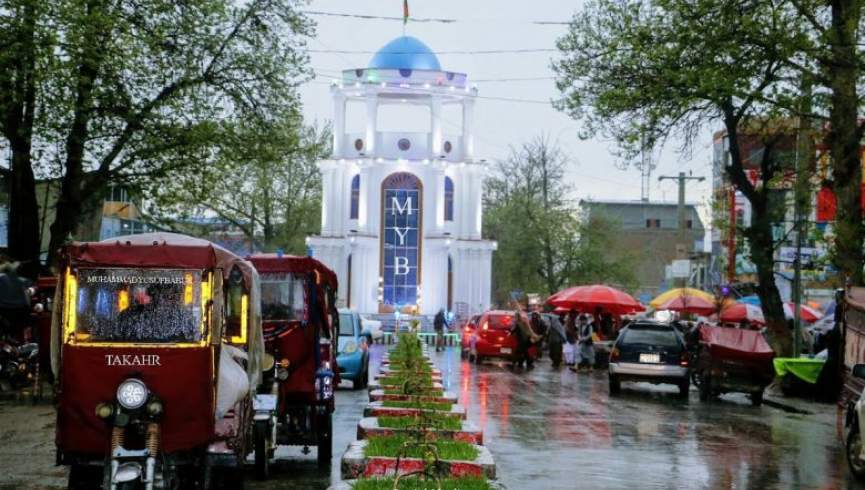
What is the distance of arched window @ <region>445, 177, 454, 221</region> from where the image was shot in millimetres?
79938

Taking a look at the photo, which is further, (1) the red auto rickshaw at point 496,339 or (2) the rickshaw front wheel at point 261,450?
(1) the red auto rickshaw at point 496,339

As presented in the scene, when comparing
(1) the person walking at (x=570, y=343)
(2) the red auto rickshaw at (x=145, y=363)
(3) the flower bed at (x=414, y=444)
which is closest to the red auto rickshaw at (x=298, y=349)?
(3) the flower bed at (x=414, y=444)

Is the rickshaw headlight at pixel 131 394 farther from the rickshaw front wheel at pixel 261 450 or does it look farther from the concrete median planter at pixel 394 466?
the rickshaw front wheel at pixel 261 450

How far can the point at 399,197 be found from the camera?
79.2 metres

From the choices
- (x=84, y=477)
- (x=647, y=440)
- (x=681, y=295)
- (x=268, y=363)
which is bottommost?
(x=647, y=440)

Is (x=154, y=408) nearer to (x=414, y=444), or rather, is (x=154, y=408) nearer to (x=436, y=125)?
(x=414, y=444)

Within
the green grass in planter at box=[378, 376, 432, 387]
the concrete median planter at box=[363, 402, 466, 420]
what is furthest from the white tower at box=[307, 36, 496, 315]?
the concrete median planter at box=[363, 402, 466, 420]

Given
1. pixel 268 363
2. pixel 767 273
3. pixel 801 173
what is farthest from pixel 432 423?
pixel 767 273

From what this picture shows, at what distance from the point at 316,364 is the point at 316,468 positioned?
1.12m

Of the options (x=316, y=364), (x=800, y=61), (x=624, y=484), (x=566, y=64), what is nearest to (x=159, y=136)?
(x=566, y=64)

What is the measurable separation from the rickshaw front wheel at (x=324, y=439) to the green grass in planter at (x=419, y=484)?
425 centimetres

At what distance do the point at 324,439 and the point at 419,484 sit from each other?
5.08m

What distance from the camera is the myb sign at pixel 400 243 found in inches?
3115

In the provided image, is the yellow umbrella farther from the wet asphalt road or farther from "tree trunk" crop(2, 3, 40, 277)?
"tree trunk" crop(2, 3, 40, 277)
